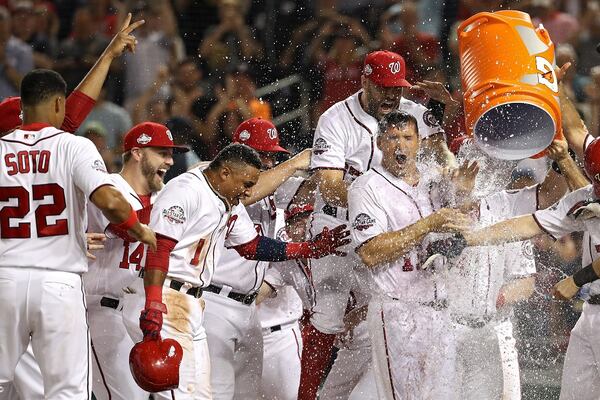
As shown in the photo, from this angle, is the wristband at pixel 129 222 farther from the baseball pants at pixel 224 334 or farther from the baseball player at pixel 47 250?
the baseball pants at pixel 224 334

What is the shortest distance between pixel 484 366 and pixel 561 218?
0.94m

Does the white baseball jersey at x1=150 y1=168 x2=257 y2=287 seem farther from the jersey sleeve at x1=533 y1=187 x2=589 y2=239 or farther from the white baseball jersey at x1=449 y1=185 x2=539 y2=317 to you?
the jersey sleeve at x1=533 y1=187 x2=589 y2=239

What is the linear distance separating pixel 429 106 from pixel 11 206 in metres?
2.81

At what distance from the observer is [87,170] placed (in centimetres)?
515

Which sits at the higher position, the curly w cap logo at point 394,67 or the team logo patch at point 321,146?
the curly w cap logo at point 394,67

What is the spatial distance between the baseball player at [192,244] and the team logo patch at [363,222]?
0.55 m

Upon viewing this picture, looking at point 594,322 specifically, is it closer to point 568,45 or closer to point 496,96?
point 496,96

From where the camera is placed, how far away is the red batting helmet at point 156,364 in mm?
5086

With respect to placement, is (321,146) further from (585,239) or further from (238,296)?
(585,239)

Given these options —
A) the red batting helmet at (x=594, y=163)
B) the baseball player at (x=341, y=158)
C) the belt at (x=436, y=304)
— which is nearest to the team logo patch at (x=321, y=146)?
the baseball player at (x=341, y=158)

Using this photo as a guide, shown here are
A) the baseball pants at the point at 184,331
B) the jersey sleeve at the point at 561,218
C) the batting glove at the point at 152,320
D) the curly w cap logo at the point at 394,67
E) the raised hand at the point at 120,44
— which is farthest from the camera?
the curly w cap logo at the point at 394,67

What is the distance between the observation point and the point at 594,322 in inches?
223

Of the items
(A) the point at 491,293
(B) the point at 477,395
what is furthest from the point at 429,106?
(B) the point at 477,395

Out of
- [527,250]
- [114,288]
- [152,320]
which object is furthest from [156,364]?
[527,250]
